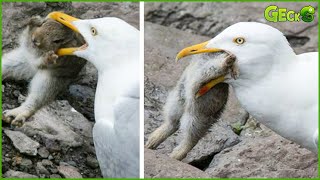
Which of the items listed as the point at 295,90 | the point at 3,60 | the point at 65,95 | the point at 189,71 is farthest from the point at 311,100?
the point at 3,60

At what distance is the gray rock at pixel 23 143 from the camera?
6.91 ft

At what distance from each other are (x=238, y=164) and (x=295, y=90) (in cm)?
36

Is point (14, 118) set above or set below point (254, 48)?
below

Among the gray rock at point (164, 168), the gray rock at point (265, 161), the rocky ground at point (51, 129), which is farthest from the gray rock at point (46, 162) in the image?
the gray rock at point (265, 161)

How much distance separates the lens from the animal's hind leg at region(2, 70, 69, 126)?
2.13 meters

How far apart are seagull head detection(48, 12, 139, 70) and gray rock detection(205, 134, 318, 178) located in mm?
447

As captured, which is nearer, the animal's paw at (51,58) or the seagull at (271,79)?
the seagull at (271,79)

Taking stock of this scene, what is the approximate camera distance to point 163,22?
3.42m

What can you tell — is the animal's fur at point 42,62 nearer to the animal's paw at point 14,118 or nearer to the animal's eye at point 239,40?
the animal's paw at point 14,118

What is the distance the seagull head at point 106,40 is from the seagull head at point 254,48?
221mm

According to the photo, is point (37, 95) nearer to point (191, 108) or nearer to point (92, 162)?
point (92, 162)

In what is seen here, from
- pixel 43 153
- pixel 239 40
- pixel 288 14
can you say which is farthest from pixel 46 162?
pixel 288 14

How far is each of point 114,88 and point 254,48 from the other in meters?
0.34

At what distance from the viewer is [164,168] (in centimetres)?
213
